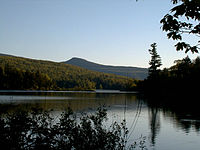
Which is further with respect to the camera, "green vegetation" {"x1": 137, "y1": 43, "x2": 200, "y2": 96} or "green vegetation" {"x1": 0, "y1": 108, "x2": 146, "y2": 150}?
"green vegetation" {"x1": 137, "y1": 43, "x2": 200, "y2": 96}

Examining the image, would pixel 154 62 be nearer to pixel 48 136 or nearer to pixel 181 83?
pixel 181 83

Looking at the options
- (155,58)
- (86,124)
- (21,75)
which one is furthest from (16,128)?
(21,75)

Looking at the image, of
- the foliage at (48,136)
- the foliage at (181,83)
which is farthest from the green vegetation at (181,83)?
the foliage at (48,136)

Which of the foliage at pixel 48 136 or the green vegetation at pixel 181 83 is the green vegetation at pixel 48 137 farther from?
the green vegetation at pixel 181 83

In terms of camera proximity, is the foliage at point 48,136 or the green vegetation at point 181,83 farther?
the green vegetation at point 181,83

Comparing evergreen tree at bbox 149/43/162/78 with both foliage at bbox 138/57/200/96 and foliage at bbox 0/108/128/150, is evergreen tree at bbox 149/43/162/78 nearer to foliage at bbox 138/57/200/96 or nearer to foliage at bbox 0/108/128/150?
foliage at bbox 138/57/200/96

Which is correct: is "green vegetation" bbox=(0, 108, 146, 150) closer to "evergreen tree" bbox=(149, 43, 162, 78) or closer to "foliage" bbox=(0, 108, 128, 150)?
"foliage" bbox=(0, 108, 128, 150)

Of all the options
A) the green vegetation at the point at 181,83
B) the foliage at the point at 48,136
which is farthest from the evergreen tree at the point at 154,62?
the foliage at the point at 48,136

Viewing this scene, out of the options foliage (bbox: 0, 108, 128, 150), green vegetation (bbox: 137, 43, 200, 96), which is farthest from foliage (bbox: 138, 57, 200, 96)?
foliage (bbox: 0, 108, 128, 150)

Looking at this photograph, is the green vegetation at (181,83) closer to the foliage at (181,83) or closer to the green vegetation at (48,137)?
the foliage at (181,83)

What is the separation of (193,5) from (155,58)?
88.0 metres

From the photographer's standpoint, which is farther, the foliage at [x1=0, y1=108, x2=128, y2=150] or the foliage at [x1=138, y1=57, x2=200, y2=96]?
the foliage at [x1=138, y1=57, x2=200, y2=96]

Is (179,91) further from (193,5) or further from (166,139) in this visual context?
(193,5)

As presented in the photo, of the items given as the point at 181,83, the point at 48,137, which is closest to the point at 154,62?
the point at 181,83
